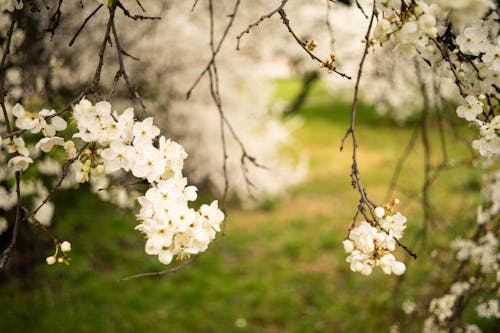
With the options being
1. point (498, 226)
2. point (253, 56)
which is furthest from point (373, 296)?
point (253, 56)

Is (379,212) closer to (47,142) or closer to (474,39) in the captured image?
(474,39)

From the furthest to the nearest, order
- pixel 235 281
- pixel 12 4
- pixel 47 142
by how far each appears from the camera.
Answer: pixel 235 281 < pixel 12 4 < pixel 47 142

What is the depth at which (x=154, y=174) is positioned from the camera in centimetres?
123

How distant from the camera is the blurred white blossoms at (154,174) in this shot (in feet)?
3.83

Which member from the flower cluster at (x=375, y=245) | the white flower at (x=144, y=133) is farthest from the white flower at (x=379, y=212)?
the white flower at (x=144, y=133)

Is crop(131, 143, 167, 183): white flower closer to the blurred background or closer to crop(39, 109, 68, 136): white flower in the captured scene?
crop(39, 109, 68, 136): white flower

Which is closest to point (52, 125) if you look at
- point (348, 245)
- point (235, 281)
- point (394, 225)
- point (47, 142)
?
point (47, 142)

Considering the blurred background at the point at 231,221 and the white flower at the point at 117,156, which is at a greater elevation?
the blurred background at the point at 231,221

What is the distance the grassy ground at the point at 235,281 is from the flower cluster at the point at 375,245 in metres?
1.58

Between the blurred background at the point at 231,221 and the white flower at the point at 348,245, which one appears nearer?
the white flower at the point at 348,245

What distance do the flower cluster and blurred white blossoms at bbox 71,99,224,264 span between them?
371 millimetres

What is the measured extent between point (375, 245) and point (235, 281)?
145 inches

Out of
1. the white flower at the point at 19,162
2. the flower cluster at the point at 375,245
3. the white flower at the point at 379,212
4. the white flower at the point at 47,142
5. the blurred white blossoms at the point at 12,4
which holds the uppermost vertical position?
the blurred white blossoms at the point at 12,4

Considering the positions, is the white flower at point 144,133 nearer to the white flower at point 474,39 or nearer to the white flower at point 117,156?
the white flower at point 117,156
